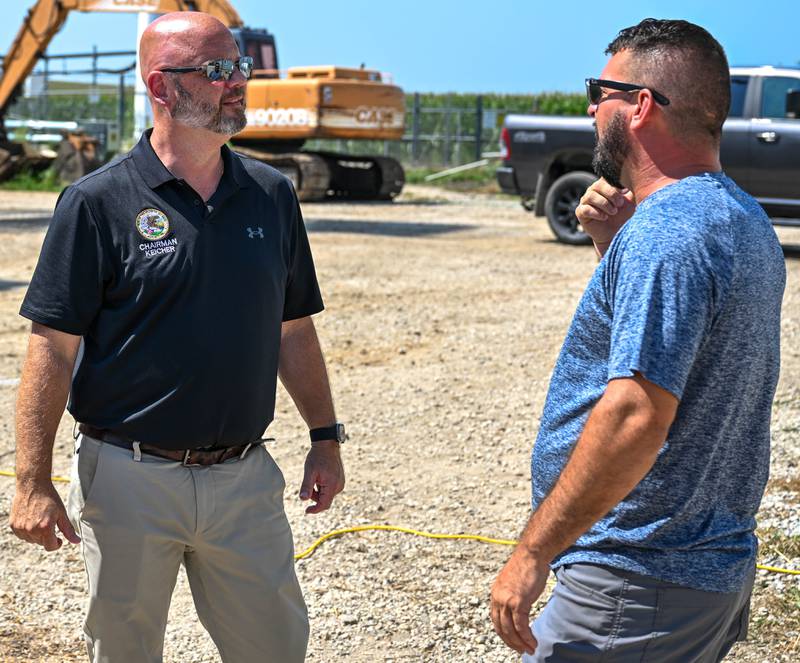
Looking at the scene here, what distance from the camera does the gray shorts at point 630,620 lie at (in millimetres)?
2283

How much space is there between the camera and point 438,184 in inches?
1127

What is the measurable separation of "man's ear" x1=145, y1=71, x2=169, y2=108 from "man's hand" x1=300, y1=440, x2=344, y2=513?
1060 millimetres

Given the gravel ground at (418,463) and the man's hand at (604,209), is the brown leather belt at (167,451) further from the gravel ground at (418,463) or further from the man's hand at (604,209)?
the gravel ground at (418,463)

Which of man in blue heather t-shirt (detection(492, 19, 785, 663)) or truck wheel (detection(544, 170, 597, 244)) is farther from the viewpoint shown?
truck wheel (detection(544, 170, 597, 244))

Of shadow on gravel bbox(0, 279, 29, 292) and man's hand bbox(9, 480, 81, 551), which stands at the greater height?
man's hand bbox(9, 480, 81, 551)

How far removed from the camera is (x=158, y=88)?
10.1 feet

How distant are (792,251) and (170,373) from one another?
1301cm

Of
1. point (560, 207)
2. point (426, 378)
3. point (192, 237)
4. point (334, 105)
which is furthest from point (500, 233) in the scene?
point (192, 237)

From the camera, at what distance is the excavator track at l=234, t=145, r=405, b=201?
21.7 m

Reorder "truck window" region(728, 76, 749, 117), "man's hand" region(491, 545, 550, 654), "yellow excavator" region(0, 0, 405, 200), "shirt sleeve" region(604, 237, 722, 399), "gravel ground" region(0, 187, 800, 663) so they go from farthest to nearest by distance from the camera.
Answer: "yellow excavator" region(0, 0, 405, 200) → "truck window" region(728, 76, 749, 117) → "gravel ground" region(0, 187, 800, 663) → "man's hand" region(491, 545, 550, 654) → "shirt sleeve" region(604, 237, 722, 399)

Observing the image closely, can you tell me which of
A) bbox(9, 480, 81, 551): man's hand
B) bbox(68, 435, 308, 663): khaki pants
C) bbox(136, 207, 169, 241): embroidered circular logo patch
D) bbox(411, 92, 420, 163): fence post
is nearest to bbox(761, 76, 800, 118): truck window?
bbox(68, 435, 308, 663): khaki pants

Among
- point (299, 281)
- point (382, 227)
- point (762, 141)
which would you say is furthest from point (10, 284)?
point (299, 281)

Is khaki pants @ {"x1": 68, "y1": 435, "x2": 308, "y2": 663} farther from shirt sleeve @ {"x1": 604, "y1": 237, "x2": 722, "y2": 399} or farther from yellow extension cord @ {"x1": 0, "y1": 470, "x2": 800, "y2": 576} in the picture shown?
yellow extension cord @ {"x1": 0, "y1": 470, "x2": 800, "y2": 576}

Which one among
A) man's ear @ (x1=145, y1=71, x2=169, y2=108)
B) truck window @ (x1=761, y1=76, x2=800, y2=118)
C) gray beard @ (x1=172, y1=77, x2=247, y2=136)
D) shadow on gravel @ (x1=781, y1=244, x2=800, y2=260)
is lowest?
shadow on gravel @ (x1=781, y1=244, x2=800, y2=260)
